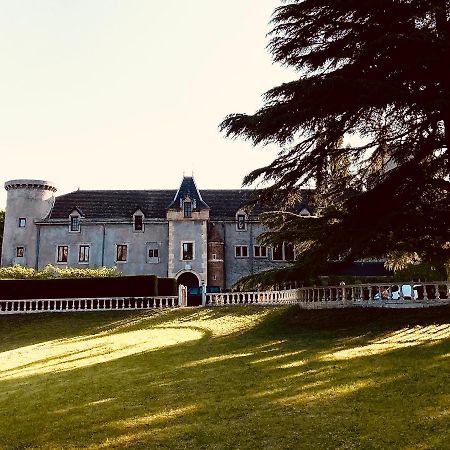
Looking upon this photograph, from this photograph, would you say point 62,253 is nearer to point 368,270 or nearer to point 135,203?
point 135,203

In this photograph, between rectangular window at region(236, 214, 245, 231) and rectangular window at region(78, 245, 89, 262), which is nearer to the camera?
rectangular window at region(78, 245, 89, 262)

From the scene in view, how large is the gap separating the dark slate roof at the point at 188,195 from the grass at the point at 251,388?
2542 cm

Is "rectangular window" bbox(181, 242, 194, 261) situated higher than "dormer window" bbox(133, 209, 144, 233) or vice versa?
"dormer window" bbox(133, 209, 144, 233)

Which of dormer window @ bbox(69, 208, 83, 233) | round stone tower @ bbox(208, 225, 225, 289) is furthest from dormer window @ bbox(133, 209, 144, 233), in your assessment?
round stone tower @ bbox(208, 225, 225, 289)

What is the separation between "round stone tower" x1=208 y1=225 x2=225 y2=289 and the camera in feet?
138

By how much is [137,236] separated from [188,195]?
229 inches

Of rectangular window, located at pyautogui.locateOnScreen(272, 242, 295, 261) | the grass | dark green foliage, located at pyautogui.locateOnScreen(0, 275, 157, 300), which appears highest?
rectangular window, located at pyautogui.locateOnScreen(272, 242, 295, 261)

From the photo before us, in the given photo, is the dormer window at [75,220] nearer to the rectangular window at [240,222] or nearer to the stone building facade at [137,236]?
the stone building facade at [137,236]

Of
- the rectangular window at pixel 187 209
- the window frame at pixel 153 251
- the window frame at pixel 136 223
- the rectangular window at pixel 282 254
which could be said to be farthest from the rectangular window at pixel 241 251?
the window frame at pixel 136 223

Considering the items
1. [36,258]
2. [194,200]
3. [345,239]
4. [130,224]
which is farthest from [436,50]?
[36,258]

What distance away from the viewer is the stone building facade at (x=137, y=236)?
42.3 m

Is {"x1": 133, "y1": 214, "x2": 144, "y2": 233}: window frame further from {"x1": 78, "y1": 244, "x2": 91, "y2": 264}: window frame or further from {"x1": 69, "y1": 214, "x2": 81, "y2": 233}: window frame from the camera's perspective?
{"x1": 69, "y1": 214, "x2": 81, "y2": 233}: window frame

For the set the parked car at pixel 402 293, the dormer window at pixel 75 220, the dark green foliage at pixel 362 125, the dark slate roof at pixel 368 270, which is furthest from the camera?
the dormer window at pixel 75 220

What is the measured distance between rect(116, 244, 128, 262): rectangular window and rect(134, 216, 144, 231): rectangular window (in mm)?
1887
